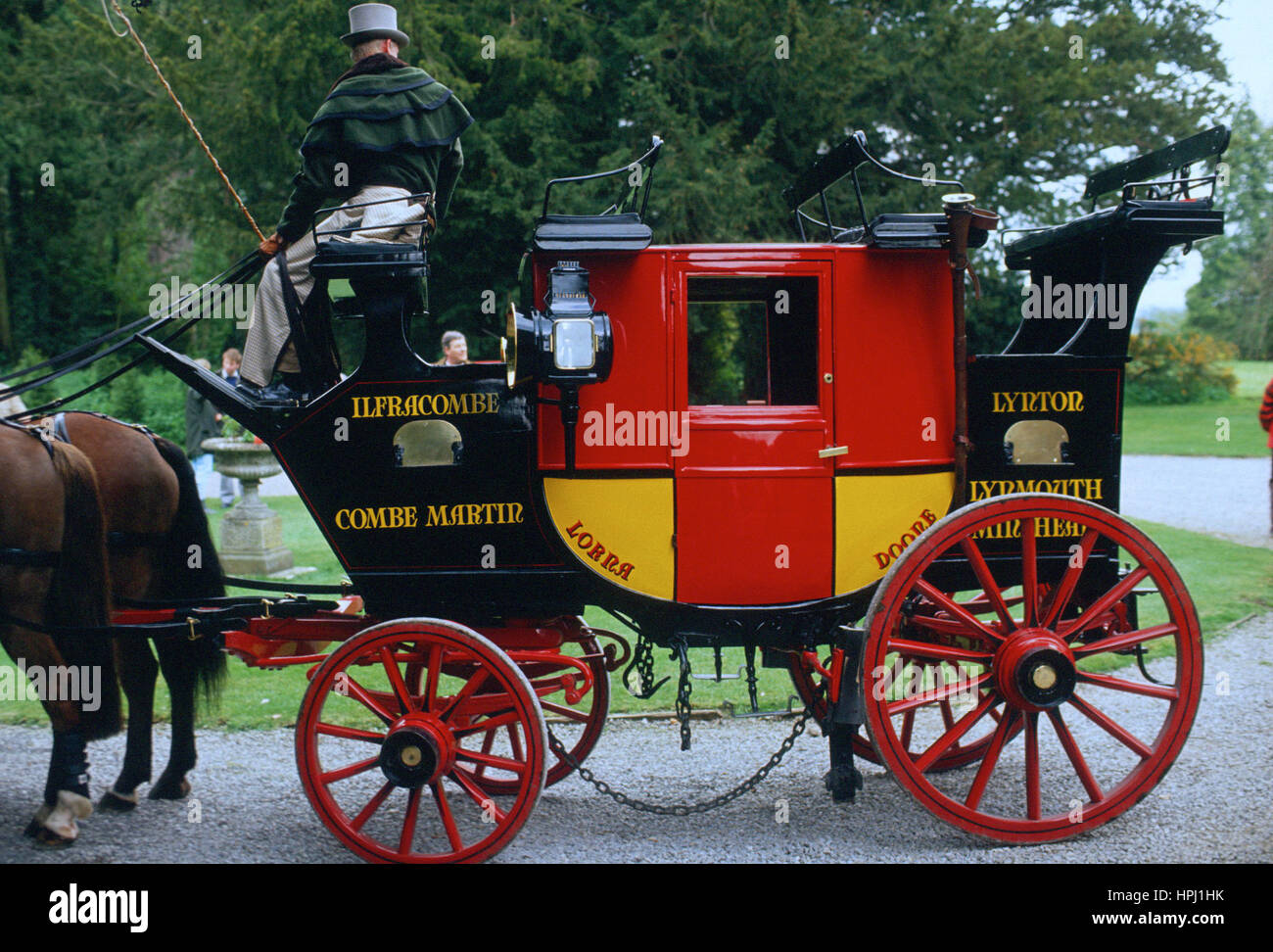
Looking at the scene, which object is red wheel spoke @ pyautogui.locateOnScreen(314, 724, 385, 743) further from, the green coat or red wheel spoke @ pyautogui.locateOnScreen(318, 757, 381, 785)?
the green coat

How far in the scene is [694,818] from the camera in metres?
3.84

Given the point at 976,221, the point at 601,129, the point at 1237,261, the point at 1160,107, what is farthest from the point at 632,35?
the point at 1237,261

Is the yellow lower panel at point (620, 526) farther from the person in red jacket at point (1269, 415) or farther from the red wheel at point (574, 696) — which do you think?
the person in red jacket at point (1269, 415)

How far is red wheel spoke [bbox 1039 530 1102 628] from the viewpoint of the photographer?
3.34 m

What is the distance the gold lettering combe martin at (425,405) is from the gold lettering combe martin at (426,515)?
1.02 ft

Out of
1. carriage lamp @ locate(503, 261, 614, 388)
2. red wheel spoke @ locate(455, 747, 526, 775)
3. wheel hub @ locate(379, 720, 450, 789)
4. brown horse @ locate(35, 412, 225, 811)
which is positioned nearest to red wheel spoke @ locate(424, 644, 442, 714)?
wheel hub @ locate(379, 720, 450, 789)

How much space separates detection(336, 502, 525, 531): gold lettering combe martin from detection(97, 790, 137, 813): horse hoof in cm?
152

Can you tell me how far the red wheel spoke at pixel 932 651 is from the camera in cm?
331

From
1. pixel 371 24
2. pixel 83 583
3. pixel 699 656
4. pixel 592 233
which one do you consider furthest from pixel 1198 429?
pixel 83 583

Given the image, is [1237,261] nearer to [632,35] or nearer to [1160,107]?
[1160,107]

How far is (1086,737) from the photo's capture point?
465 cm

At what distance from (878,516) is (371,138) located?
84.6 inches

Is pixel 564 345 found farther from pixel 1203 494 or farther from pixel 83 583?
pixel 1203 494

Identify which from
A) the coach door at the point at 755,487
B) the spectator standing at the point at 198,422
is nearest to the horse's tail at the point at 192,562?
the coach door at the point at 755,487
